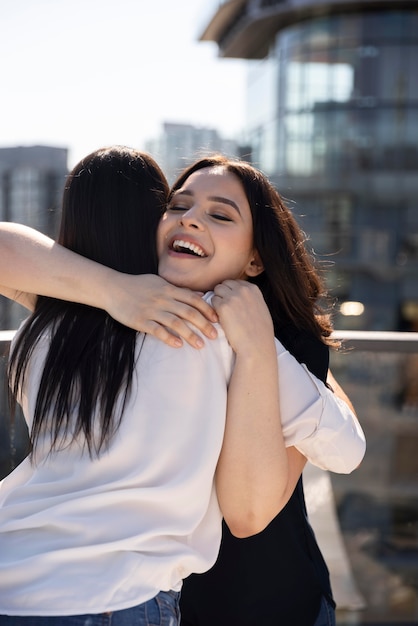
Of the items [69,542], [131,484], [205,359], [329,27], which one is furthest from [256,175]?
[329,27]

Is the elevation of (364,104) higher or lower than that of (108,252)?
higher

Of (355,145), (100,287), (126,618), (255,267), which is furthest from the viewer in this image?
(355,145)

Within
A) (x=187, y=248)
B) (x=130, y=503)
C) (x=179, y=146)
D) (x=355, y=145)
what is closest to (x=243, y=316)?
(x=187, y=248)

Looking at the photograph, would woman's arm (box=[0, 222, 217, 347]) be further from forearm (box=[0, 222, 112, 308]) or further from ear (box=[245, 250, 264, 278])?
ear (box=[245, 250, 264, 278])

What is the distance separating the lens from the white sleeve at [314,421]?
5.43 feet

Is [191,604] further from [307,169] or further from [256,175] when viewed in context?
[307,169]

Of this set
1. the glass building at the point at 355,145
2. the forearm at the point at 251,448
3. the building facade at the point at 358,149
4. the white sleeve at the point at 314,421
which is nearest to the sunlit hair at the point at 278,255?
the white sleeve at the point at 314,421

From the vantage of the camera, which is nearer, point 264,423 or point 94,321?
point 264,423

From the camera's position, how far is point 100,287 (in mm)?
1684

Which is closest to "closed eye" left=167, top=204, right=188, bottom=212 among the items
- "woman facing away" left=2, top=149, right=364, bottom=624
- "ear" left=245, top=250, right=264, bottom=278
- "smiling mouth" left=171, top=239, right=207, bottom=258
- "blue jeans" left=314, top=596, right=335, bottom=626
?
"woman facing away" left=2, top=149, right=364, bottom=624

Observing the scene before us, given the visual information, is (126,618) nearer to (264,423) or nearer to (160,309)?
(264,423)

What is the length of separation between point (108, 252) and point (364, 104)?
91.6ft

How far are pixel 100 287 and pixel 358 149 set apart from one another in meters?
27.9

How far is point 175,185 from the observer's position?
81.6 inches
